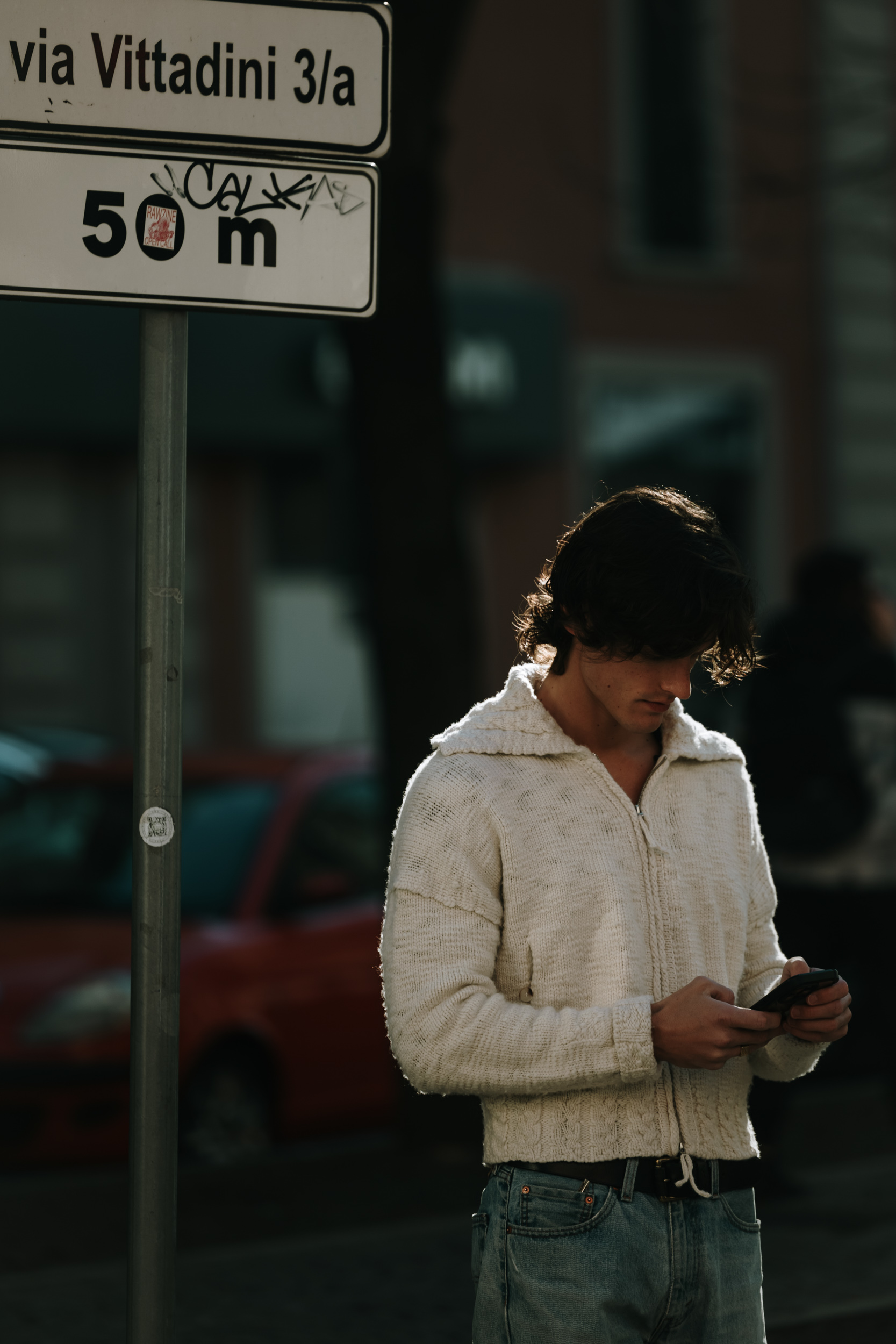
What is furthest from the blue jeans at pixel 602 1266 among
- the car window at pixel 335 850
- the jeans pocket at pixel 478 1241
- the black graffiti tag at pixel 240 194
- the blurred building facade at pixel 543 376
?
the blurred building facade at pixel 543 376

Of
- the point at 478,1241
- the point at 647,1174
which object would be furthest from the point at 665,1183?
the point at 478,1241

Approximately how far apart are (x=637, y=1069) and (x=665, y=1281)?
0.95 ft

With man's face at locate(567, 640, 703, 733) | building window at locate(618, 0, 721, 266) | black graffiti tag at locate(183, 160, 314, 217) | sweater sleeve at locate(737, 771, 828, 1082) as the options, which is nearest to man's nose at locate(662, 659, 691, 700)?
man's face at locate(567, 640, 703, 733)

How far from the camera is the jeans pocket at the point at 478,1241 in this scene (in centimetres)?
287

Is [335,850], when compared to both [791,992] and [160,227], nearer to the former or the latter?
[160,227]

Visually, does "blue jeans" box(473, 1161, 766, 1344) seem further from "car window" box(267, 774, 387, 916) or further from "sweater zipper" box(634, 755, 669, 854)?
"car window" box(267, 774, 387, 916)

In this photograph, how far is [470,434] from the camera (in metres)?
Result: 16.5

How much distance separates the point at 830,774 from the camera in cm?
665

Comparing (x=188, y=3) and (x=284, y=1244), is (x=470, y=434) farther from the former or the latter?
(x=188, y=3)

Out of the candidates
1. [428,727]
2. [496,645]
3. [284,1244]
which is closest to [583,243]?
[496,645]

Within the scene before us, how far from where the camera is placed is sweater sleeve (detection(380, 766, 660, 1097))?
2.74 metres

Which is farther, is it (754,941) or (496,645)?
(496,645)

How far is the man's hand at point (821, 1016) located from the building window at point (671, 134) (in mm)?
14686

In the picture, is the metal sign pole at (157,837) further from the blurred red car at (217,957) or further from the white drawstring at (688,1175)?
the blurred red car at (217,957)
